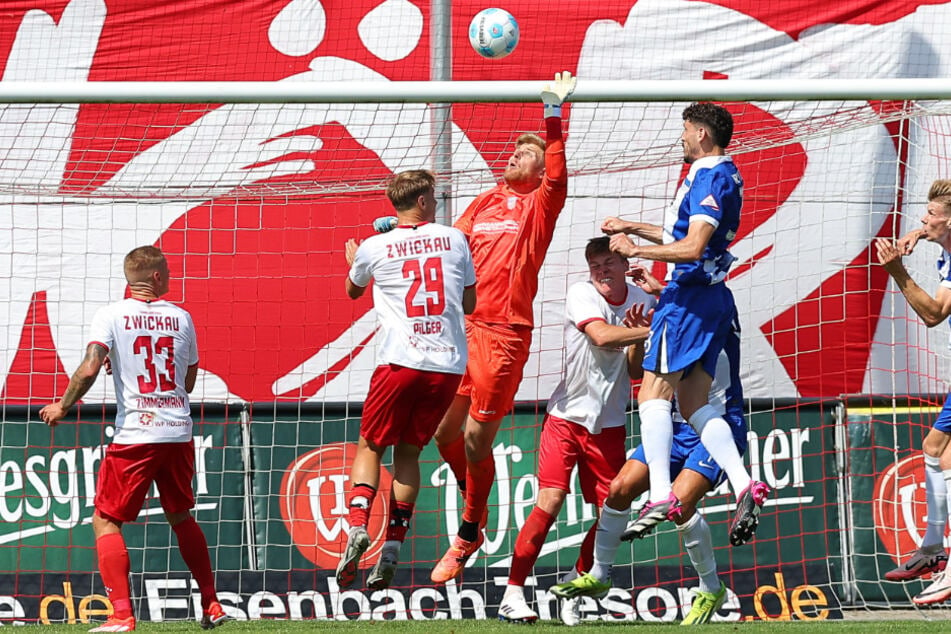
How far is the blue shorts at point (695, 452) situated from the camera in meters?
6.76

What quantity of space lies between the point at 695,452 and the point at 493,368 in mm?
1303

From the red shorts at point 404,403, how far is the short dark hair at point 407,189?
89 cm

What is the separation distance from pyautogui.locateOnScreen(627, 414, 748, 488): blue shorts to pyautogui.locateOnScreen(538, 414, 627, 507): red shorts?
0.42 m

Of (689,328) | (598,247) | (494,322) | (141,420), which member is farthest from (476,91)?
(141,420)

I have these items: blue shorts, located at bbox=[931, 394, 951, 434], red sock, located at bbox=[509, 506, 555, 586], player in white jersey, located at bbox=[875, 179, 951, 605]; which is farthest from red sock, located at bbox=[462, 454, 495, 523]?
blue shorts, located at bbox=[931, 394, 951, 434]

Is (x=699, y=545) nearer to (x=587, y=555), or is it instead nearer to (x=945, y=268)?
(x=587, y=555)

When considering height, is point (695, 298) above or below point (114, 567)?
above

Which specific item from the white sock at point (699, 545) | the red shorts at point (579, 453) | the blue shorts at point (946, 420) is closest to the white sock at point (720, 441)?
the white sock at point (699, 545)

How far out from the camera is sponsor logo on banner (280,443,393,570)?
8.89 meters

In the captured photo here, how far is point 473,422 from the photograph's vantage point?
7.40m

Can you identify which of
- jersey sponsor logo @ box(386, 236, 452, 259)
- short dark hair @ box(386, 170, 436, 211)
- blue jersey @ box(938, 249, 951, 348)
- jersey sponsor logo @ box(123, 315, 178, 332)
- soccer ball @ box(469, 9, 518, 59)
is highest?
soccer ball @ box(469, 9, 518, 59)

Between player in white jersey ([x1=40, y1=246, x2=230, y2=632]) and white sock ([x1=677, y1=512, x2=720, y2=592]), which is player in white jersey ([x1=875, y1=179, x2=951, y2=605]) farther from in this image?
player in white jersey ([x1=40, y1=246, x2=230, y2=632])

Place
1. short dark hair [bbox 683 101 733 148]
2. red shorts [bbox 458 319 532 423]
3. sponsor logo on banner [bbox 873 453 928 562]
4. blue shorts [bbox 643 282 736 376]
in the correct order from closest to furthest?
blue shorts [bbox 643 282 736 376]
short dark hair [bbox 683 101 733 148]
red shorts [bbox 458 319 532 423]
sponsor logo on banner [bbox 873 453 928 562]

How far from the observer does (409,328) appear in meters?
6.61
